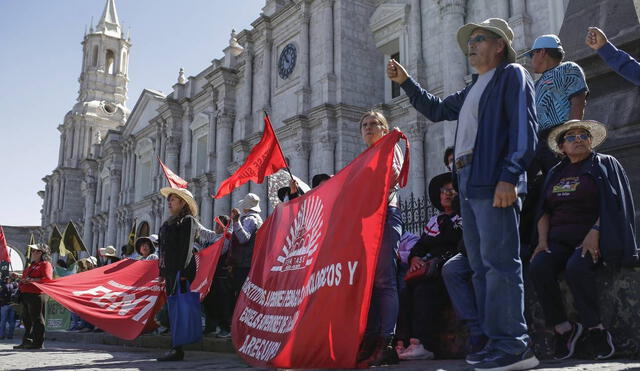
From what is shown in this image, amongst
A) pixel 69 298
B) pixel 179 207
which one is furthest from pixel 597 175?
pixel 69 298

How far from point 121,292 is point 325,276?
14.8 ft

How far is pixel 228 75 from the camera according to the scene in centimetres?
2652

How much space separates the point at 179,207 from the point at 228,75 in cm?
2163

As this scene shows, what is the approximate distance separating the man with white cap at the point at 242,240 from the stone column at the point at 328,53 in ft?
41.7

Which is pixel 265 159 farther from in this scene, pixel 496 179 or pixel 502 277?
pixel 502 277

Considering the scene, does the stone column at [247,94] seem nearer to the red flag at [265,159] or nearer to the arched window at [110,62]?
the red flag at [265,159]

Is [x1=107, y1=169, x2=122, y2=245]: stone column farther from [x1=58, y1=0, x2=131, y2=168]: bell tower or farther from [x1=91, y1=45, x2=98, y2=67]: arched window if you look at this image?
[x1=91, y1=45, x2=98, y2=67]: arched window

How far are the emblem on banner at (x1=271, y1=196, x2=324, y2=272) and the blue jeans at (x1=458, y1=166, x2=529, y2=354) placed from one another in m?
1.48

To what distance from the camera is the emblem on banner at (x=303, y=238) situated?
4270 millimetres

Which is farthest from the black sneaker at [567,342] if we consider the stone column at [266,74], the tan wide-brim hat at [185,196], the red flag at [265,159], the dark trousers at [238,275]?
the stone column at [266,74]

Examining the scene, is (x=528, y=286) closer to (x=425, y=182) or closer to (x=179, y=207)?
(x=179, y=207)

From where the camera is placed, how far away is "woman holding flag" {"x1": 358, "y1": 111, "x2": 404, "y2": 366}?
3.74 m

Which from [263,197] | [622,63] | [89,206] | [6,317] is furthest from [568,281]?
[89,206]

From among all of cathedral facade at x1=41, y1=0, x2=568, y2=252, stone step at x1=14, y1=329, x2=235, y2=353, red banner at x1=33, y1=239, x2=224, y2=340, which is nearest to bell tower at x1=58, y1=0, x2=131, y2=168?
cathedral facade at x1=41, y1=0, x2=568, y2=252
